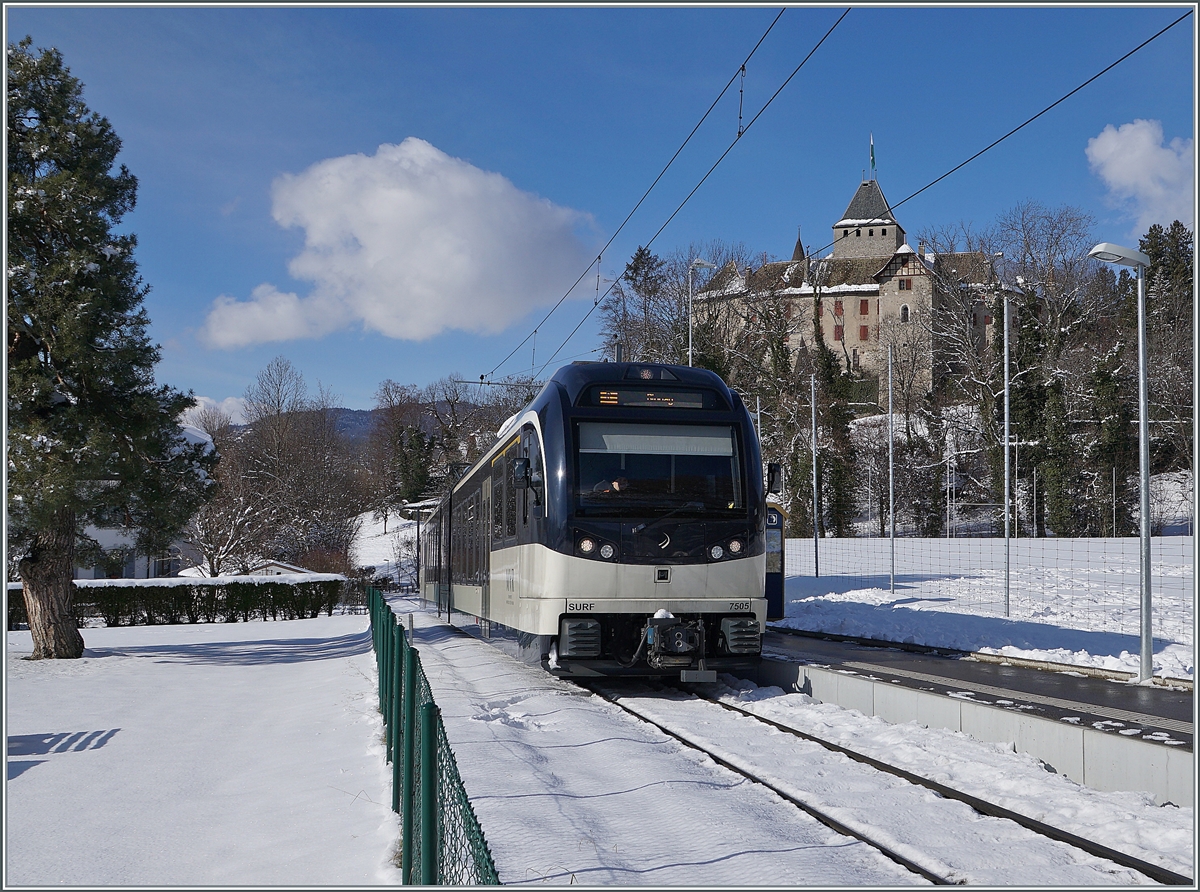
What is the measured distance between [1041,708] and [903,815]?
3.46m

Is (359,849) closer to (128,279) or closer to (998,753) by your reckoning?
(998,753)

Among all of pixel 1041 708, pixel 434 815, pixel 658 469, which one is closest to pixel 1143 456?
pixel 1041 708

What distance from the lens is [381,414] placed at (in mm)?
108438

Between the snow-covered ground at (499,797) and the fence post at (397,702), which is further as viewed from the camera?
the fence post at (397,702)

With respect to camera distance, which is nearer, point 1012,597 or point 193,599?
point 1012,597

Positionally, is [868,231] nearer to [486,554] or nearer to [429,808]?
[486,554]

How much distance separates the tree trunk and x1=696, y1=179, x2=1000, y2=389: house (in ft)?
157

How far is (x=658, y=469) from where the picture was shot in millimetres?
11367

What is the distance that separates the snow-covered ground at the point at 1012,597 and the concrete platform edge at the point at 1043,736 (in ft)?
8.94

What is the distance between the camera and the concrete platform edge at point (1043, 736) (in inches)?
Result: 268

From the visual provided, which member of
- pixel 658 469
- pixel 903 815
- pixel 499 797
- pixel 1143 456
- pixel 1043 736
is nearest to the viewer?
pixel 903 815

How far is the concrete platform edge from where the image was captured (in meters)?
6.81

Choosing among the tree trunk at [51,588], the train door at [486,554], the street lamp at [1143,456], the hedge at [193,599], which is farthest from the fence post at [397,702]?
the hedge at [193,599]

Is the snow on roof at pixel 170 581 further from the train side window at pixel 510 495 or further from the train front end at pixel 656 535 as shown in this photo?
the train front end at pixel 656 535
